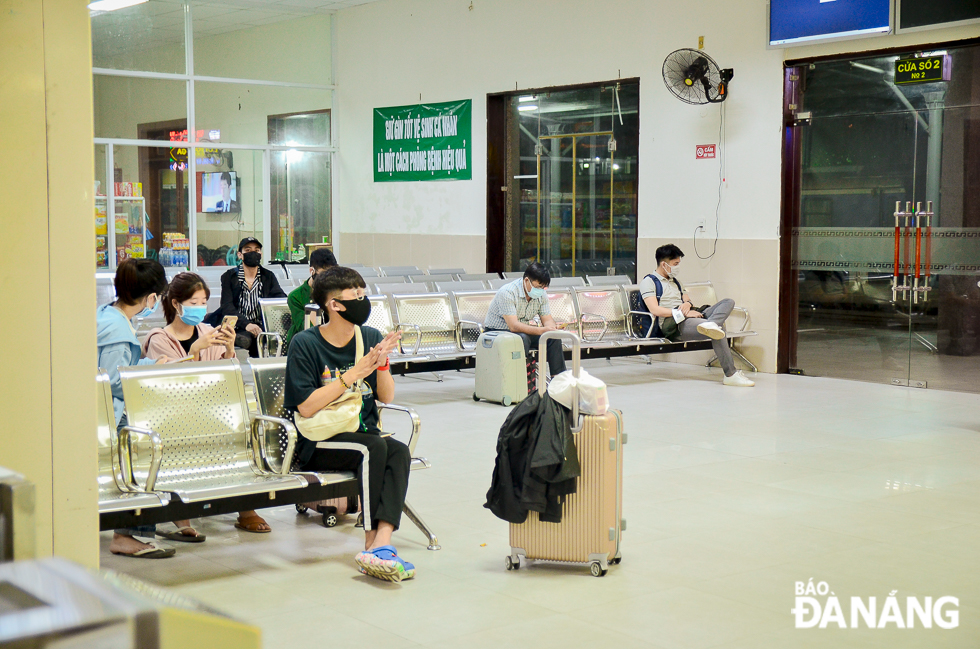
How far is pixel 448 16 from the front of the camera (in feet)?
50.1

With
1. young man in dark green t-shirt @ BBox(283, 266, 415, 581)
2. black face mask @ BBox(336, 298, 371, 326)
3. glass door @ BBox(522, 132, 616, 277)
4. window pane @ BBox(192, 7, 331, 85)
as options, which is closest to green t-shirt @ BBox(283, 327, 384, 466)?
young man in dark green t-shirt @ BBox(283, 266, 415, 581)

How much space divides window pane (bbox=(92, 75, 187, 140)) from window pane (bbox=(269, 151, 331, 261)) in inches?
68.3

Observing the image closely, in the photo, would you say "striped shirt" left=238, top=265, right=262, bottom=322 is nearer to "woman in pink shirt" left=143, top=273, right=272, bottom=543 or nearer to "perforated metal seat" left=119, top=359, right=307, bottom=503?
"woman in pink shirt" left=143, top=273, right=272, bottom=543

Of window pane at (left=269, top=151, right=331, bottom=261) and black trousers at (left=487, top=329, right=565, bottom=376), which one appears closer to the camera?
black trousers at (left=487, top=329, right=565, bottom=376)

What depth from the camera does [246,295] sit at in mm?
8703

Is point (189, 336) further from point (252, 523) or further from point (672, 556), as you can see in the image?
point (672, 556)

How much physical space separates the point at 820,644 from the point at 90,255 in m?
2.72

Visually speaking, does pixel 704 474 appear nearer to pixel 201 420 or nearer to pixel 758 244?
pixel 201 420

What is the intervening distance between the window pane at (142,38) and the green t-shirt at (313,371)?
485 inches

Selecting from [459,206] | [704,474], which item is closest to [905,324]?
[704,474]

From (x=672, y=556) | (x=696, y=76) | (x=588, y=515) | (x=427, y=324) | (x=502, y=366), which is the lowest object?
(x=672, y=556)

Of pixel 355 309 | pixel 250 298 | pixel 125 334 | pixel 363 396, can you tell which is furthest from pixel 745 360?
pixel 125 334

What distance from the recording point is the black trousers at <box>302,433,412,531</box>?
4434mm

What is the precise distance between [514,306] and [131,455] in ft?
16.3
